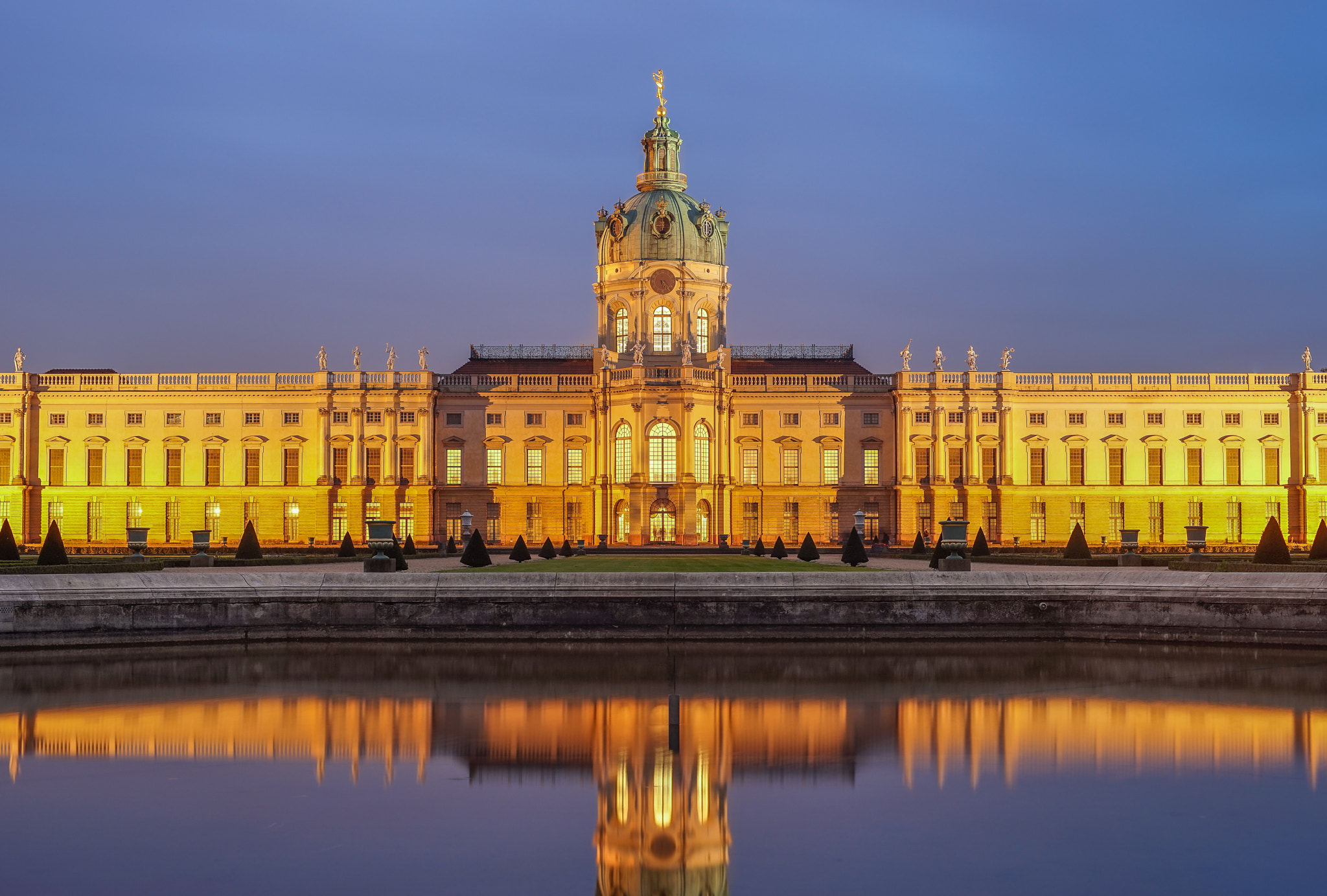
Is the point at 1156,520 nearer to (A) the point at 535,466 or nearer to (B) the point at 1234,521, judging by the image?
(B) the point at 1234,521

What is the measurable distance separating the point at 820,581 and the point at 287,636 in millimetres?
12858

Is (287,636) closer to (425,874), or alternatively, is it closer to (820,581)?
(820,581)

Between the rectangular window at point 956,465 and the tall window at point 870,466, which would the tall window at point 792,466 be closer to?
the tall window at point 870,466

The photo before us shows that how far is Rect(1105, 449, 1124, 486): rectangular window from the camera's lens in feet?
254

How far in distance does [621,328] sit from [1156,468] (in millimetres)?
29087

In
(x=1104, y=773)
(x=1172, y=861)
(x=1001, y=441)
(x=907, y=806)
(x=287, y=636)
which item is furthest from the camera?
(x=1001, y=441)

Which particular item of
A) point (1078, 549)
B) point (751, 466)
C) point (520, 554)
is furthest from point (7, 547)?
point (751, 466)

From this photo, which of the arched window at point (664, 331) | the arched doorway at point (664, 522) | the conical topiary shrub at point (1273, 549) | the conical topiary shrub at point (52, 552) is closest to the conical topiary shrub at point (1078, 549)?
the conical topiary shrub at point (1273, 549)

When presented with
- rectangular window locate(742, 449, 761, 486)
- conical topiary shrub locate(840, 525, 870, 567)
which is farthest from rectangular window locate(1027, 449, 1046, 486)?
conical topiary shrub locate(840, 525, 870, 567)

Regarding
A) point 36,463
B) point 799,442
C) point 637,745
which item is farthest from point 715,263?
point 637,745

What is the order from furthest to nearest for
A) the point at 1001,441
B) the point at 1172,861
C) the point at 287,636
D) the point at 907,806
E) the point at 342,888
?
the point at 1001,441
the point at 287,636
the point at 907,806
the point at 1172,861
the point at 342,888

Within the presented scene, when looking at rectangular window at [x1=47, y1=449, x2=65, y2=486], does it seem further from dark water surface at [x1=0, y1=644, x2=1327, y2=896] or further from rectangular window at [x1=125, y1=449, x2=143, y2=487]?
dark water surface at [x1=0, y1=644, x2=1327, y2=896]

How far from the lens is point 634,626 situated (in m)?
35.2

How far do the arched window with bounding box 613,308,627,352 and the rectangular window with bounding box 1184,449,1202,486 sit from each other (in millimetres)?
30080
